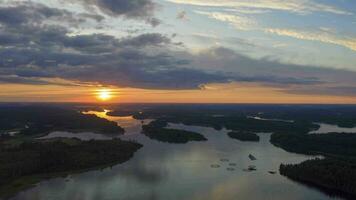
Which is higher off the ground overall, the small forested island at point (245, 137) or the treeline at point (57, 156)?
the small forested island at point (245, 137)

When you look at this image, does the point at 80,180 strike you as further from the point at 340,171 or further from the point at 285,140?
the point at 285,140

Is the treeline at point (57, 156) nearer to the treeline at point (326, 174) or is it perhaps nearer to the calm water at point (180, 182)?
the calm water at point (180, 182)

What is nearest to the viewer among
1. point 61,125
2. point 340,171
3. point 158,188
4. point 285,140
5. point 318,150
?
point 158,188

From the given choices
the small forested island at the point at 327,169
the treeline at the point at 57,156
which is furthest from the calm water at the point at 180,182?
the treeline at the point at 57,156

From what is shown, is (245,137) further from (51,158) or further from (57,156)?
(51,158)

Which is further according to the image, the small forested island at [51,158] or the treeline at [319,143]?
the treeline at [319,143]

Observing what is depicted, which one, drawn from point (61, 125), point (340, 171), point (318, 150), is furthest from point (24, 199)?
point (61, 125)
